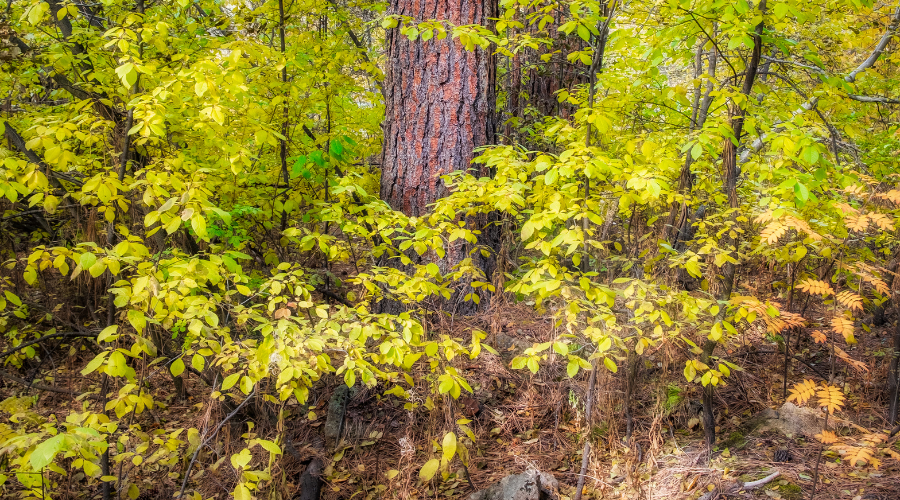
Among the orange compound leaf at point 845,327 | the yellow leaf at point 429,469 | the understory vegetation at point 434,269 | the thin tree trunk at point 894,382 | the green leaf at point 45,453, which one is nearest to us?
the green leaf at point 45,453

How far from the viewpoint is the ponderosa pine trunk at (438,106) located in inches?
150

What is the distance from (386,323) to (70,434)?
1412mm

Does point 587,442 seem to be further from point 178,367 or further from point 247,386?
point 178,367

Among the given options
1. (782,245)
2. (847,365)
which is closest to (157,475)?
(782,245)

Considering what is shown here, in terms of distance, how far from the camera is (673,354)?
3072 mm

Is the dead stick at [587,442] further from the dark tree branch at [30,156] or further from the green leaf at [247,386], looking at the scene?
the dark tree branch at [30,156]

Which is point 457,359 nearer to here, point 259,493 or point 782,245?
point 259,493

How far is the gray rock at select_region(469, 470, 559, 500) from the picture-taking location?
2812mm

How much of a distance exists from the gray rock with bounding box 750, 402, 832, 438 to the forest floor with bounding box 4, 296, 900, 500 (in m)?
0.07

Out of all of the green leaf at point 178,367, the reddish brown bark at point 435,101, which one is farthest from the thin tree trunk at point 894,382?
the green leaf at point 178,367

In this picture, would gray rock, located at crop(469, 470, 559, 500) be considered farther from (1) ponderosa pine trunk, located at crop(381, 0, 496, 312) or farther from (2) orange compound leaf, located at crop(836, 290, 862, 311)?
(2) orange compound leaf, located at crop(836, 290, 862, 311)

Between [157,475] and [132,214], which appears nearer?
[132,214]

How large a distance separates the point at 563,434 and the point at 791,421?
1407 mm

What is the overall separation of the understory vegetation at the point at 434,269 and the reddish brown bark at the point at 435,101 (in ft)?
0.07
